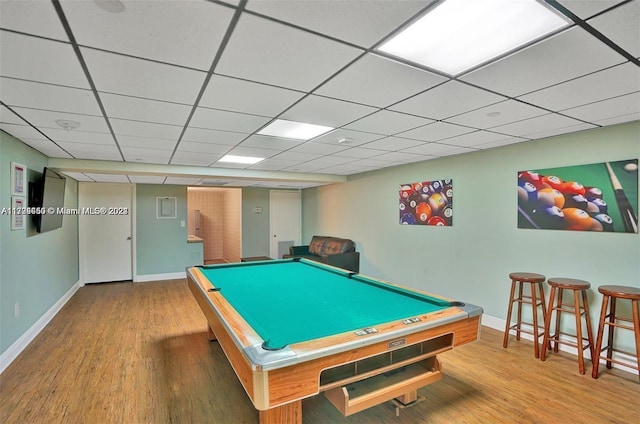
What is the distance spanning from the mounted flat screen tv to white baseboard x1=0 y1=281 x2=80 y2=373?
3.50 ft

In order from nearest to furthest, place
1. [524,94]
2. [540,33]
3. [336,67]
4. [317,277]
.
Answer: [540,33]
[336,67]
[524,94]
[317,277]

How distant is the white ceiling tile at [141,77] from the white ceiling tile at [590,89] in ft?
7.03

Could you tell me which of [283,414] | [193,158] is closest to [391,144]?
[193,158]

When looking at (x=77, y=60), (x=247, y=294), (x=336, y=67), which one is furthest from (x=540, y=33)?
(x=247, y=294)

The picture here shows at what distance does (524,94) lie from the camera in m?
2.03

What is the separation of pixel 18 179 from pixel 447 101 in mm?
3916

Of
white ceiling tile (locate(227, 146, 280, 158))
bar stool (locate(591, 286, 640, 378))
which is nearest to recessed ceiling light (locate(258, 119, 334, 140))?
white ceiling tile (locate(227, 146, 280, 158))

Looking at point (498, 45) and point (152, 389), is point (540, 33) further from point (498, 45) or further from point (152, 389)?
point (152, 389)

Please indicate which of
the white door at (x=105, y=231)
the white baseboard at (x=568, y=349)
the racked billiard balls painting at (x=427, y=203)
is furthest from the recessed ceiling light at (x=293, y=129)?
the white door at (x=105, y=231)

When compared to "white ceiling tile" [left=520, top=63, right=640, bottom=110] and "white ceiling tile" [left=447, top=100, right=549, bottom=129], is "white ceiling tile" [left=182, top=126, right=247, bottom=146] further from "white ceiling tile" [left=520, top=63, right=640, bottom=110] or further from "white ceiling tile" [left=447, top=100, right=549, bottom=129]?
"white ceiling tile" [left=520, top=63, right=640, bottom=110]

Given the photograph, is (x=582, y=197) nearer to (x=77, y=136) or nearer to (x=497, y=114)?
(x=497, y=114)

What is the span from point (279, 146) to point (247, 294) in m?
1.73

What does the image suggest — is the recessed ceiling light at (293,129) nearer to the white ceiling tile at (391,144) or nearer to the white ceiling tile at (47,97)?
the white ceiling tile at (391,144)

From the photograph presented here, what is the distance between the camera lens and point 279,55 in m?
1.51
